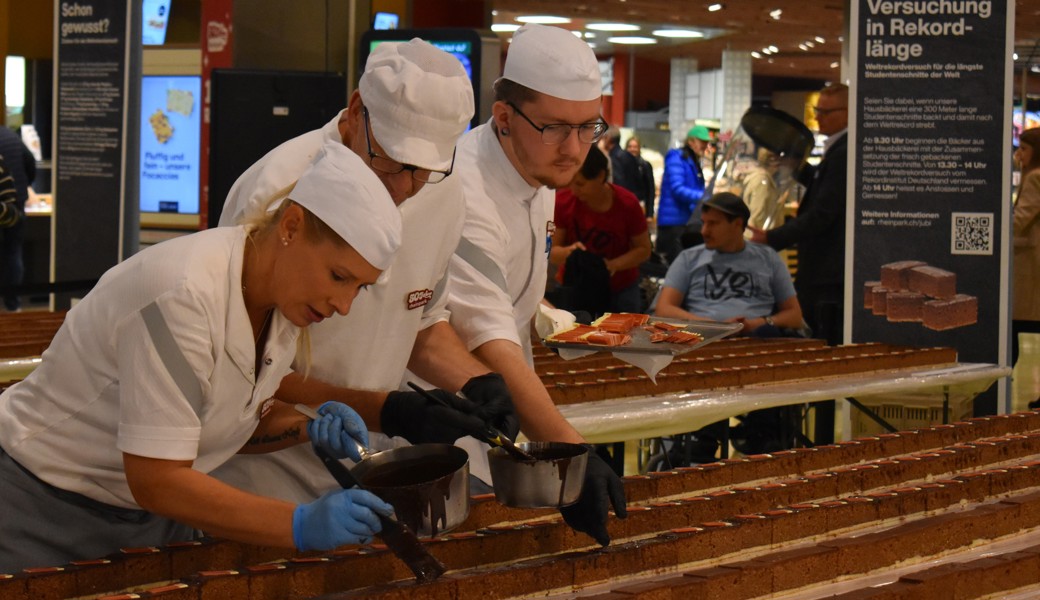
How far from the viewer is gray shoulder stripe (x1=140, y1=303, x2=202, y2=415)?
1529 mm

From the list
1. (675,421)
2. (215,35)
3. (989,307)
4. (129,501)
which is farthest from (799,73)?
(129,501)

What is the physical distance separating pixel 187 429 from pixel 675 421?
Result: 1.83m

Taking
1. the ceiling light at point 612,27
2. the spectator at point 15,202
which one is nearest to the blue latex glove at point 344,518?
the spectator at point 15,202

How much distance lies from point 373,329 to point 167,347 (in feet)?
2.13

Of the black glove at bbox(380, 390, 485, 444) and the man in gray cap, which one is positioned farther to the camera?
the man in gray cap

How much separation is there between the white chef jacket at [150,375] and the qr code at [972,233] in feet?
10.6

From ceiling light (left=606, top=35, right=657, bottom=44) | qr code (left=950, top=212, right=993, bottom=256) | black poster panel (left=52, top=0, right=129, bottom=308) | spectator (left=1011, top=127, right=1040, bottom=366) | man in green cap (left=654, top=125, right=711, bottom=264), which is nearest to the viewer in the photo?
qr code (left=950, top=212, right=993, bottom=256)

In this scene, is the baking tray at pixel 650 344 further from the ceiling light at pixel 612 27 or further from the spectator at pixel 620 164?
the ceiling light at pixel 612 27

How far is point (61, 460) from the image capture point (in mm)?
1720

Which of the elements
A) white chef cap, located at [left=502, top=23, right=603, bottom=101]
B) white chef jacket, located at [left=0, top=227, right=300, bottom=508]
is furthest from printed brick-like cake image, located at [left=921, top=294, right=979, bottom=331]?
white chef jacket, located at [left=0, top=227, right=300, bottom=508]

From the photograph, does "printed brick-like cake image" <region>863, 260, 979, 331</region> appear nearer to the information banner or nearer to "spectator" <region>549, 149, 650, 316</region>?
the information banner

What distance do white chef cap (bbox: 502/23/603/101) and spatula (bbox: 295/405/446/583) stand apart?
92cm

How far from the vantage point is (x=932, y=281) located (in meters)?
4.31

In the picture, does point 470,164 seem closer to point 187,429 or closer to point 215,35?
point 187,429
